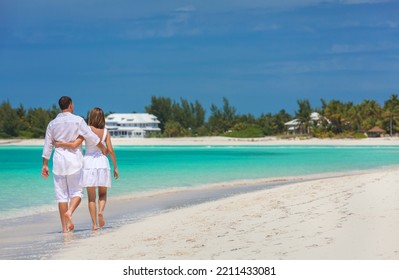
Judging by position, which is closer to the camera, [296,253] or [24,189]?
[296,253]

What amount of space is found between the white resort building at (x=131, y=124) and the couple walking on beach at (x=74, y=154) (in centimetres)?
6026

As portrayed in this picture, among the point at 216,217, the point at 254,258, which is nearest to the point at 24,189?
the point at 216,217

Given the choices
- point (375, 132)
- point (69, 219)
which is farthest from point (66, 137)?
point (375, 132)

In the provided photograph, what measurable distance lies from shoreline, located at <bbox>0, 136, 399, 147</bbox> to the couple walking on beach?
43454 mm

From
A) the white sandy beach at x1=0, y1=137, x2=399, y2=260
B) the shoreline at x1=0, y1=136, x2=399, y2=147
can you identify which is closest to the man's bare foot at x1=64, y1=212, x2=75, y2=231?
the white sandy beach at x1=0, y1=137, x2=399, y2=260

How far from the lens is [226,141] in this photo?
5884 cm

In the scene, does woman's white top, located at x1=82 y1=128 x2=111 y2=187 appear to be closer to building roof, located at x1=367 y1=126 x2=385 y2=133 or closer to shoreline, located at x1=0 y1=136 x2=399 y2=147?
shoreline, located at x1=0 y1=136 x2=399 y2=147

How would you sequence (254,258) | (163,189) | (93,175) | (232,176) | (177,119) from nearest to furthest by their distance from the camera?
(254,258), (93,175), (163,189), (232,176), (177,119)

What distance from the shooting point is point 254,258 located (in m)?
4.31

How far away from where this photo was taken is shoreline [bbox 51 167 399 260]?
4434mm

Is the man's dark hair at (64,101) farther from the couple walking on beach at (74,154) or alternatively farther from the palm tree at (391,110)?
the palm tree at (391,110)

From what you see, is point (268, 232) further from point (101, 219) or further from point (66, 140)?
point (66, 140)
